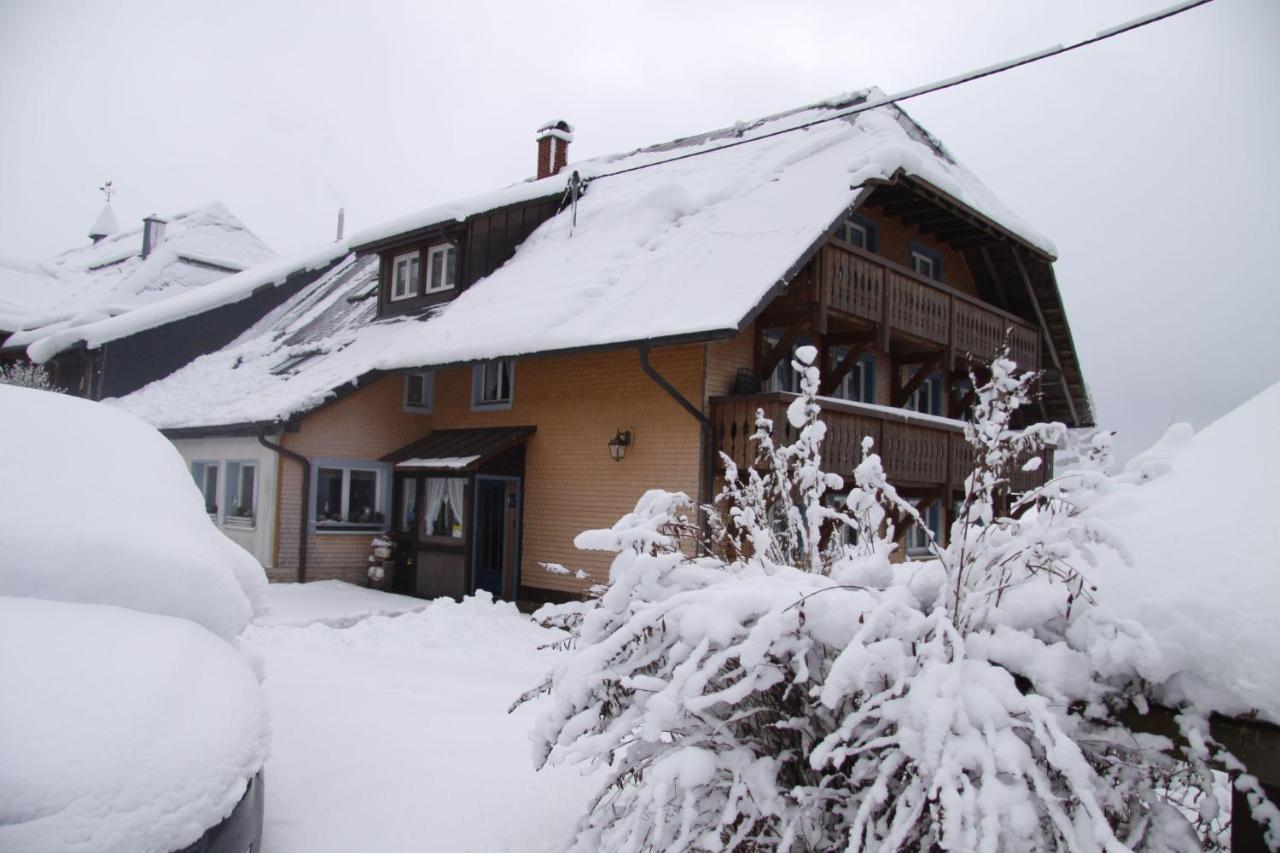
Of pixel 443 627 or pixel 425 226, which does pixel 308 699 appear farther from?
pixel 425 226

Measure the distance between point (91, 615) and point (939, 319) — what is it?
1335 cm

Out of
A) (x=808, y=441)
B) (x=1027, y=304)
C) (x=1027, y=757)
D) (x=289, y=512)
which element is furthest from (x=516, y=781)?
(x=1027, y=304)

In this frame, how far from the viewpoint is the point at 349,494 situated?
50.4ft

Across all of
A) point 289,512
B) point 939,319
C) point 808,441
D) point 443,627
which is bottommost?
point 443,627

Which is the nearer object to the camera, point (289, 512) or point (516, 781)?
point (516, 781)

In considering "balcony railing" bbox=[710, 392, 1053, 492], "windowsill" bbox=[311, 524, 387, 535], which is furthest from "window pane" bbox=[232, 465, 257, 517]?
"balcony railing" bbox=[710, 392, 1053, 492]

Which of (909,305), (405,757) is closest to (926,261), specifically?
(909,305)

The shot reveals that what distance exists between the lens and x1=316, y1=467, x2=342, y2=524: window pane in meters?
15.0

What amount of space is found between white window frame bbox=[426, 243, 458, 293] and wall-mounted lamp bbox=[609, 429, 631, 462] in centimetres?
602

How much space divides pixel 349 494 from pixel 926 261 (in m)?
11.2

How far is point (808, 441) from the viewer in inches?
159

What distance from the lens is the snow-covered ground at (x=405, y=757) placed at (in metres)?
4.03

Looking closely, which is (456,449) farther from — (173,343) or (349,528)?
(173,343)

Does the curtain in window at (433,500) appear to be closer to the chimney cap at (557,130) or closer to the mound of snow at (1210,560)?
the chimney cap at (557,130)
